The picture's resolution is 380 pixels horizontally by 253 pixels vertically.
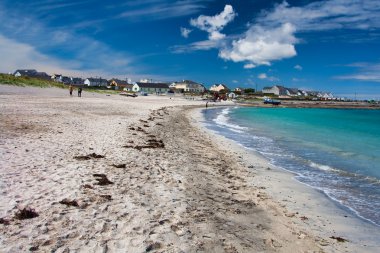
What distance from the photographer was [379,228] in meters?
8.00

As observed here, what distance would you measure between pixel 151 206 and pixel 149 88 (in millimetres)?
168359

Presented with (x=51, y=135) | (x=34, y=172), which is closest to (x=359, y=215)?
(x=34, y=172)

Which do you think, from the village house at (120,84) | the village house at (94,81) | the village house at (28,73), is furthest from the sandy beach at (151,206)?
the village house at (94,81)

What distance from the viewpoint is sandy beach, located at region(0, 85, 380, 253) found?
588 cm

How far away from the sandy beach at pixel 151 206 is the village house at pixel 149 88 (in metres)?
160

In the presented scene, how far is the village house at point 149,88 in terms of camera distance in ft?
562

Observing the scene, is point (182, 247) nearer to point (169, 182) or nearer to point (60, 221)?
point (60, 221)

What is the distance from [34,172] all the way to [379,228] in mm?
9105

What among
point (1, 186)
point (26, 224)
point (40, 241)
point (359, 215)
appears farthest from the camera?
point (359, 215)

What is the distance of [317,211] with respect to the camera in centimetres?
898

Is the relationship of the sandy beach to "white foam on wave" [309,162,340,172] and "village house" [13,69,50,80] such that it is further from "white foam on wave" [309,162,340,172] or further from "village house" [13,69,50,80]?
"village house" [13,69,50,80]

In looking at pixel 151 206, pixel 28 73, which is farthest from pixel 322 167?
pixel 28 73

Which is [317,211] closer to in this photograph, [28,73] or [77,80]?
[28,73]

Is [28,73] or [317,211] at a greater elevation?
[28,73]
